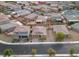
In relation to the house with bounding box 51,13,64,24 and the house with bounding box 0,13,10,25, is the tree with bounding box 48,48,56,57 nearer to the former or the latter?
the house with bounding box 51,13,64,24

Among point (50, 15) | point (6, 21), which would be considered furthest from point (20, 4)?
point (50, 15)

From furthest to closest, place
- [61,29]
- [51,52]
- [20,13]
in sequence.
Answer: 1. [20,13]
2. [61,29]
3. [51,52]

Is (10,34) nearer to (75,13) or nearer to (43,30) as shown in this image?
(43,30)

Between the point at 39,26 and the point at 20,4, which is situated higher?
the point at 20,4

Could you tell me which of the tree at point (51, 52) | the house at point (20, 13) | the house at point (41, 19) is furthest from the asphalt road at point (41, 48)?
the house at point (20, 13)

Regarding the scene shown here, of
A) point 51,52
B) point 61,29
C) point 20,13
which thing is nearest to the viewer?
point 51,52

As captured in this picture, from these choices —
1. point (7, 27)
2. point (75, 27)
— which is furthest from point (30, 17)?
point (75, 27)

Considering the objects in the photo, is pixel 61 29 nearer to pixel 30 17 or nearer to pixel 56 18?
pixel 56 18

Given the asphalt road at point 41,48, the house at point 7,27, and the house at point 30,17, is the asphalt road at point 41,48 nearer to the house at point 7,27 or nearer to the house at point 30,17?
the house at point 7,27

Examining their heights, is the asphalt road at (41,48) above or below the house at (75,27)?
below
